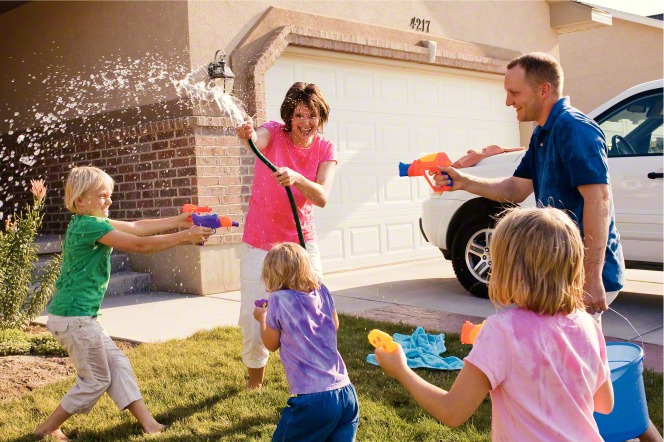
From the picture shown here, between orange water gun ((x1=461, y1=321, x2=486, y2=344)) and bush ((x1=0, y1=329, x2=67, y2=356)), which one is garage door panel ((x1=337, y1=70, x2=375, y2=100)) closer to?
bush ((x1=0, y1=329, x2=67, y2=356))

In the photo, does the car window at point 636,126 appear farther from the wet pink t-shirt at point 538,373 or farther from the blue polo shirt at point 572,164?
the wet pink t-shirt at point 538,373

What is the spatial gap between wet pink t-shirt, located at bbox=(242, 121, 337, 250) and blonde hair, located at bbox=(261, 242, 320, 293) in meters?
1.08

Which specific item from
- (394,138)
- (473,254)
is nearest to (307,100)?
(473,254)

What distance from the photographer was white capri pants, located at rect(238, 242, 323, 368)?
4.37 meters

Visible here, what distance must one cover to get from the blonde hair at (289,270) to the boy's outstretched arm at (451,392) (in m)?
1.18

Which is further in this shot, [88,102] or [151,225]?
[88,102]

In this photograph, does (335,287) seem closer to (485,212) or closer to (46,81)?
(485,212)

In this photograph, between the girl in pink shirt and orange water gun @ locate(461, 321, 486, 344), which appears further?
Result: orange water gun @ locate(461, 321, 486, 344)

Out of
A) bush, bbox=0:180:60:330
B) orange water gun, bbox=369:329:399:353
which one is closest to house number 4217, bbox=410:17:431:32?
bush, bbox=0:180:60:330

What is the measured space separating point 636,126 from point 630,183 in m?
0.60

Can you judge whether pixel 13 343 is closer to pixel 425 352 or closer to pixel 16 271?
pixel 16 271

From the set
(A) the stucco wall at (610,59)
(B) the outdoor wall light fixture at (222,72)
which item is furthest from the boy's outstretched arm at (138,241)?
(A) the stucco wall at (610,59)

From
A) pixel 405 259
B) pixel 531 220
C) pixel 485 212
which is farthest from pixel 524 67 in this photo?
pixel 405 259

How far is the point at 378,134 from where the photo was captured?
32.9 feet
